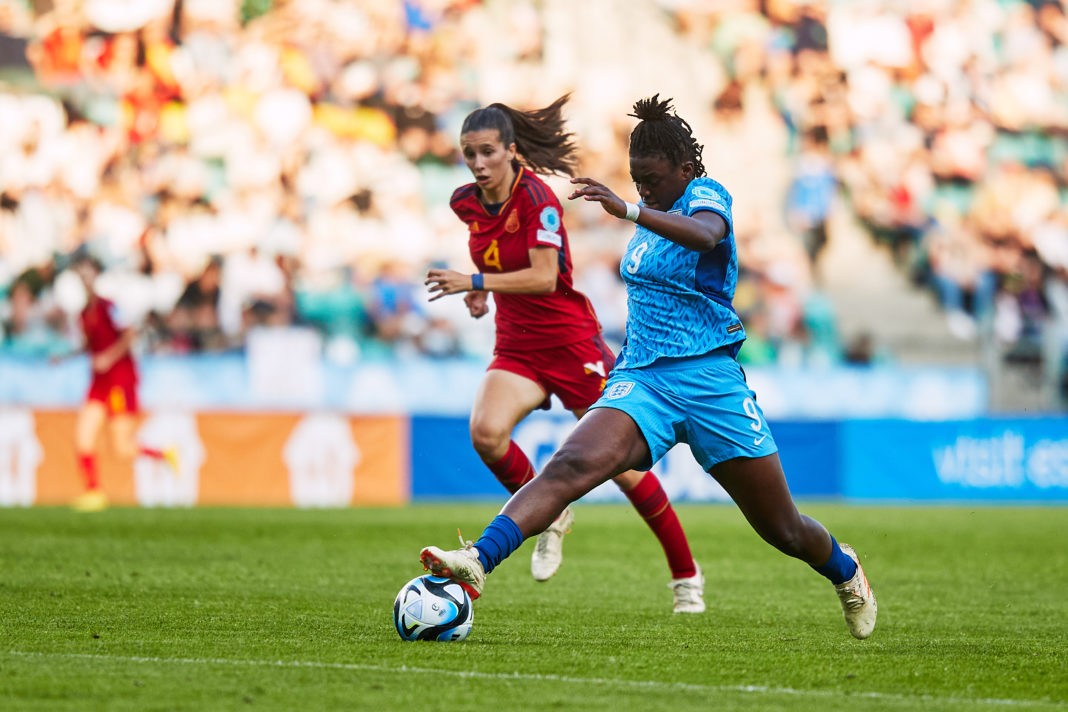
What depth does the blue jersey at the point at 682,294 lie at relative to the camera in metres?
6.16

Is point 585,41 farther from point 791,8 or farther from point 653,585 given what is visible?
point 653,585

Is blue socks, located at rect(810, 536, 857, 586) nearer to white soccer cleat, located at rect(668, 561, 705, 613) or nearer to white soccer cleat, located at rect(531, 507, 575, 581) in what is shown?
white soccer cleat, located at rect(668, 561, 705, 613)

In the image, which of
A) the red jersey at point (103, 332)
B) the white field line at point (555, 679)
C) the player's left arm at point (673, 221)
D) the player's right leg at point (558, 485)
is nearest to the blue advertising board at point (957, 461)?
the red jersey at point (103, 332)

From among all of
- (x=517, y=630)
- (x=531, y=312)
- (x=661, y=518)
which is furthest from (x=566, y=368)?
(x=517, y=630)

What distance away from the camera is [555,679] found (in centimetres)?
515

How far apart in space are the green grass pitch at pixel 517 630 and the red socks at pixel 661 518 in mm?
306

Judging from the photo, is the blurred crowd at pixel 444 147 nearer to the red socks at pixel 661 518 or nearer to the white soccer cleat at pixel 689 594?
the red socks at pixel 661 518

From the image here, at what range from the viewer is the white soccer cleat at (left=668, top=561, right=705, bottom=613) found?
25.0ft

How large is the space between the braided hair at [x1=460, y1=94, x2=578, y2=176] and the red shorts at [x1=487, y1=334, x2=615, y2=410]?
35.8 inches

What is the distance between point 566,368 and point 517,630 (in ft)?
6.18

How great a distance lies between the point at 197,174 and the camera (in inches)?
817

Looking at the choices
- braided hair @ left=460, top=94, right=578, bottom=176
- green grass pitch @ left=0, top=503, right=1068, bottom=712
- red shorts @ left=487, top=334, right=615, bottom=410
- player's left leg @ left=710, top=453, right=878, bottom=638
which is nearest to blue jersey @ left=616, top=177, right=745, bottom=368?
player's left leg @ left=710, top=453, right=878, bottom=638

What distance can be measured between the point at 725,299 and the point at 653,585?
3.30 meters

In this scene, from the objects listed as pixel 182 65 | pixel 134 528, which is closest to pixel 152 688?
pixel 134 528
